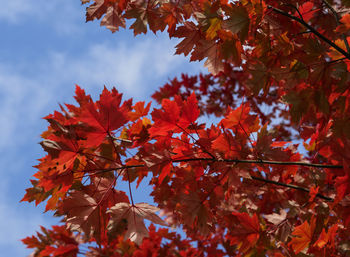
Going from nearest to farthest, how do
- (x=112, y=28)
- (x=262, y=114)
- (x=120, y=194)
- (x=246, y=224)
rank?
(x=120, y=194) → (x=246, y=224) → (x=112, y=28) → (x=262, y=114)

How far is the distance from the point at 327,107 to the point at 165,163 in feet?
3.25

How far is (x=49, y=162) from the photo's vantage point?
4.27ft

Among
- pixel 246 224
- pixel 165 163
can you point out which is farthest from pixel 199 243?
pixel 165 163

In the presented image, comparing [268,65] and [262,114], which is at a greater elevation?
[262,114]

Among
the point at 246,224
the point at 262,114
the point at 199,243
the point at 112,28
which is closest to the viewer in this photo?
the point at 246,224

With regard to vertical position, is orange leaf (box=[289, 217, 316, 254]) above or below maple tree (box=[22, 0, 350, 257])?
below

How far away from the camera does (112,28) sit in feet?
6.76

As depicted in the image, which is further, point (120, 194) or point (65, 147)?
point (120, 194)

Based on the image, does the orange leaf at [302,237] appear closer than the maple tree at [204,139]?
No

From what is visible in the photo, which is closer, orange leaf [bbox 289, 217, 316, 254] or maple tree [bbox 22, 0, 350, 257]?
maple tree [bbox 22, 0, 350, 257]

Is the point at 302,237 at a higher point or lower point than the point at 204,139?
lower

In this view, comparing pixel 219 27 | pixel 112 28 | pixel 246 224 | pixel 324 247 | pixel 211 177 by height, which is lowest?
pixel 324 247

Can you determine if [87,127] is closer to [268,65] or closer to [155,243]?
[268,65]

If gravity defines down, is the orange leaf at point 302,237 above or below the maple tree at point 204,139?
below
